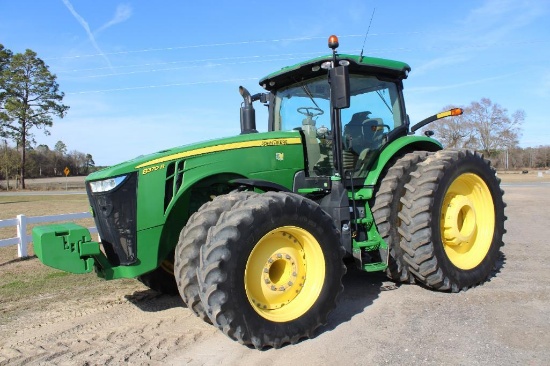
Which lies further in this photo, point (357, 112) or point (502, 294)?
point (357, 112)

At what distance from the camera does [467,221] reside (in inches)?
226

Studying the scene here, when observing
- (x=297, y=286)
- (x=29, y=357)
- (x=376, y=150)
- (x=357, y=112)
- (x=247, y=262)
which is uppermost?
(x=357, y=112)

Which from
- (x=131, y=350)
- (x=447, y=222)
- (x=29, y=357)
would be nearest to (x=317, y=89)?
(x=447, y=222)

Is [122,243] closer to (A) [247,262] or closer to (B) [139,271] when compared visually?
(B) [139,271]

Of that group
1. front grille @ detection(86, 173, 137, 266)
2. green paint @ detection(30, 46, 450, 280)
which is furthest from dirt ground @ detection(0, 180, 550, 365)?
front grille @ detection(86, 173, 137, 266)

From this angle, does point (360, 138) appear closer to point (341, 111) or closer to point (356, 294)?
point (341, 111)

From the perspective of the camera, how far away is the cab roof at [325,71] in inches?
203

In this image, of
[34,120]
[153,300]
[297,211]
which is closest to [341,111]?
[297,211]

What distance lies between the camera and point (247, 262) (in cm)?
371

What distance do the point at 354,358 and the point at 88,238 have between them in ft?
7.70

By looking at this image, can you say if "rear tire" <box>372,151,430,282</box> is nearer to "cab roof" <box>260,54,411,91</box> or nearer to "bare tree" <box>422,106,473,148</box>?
"cab roof" <box>260,54,411,91</box>

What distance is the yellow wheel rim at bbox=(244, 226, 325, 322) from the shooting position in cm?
390

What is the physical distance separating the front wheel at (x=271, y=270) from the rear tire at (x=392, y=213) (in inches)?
38.1

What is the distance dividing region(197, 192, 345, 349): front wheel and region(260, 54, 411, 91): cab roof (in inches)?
72.3
